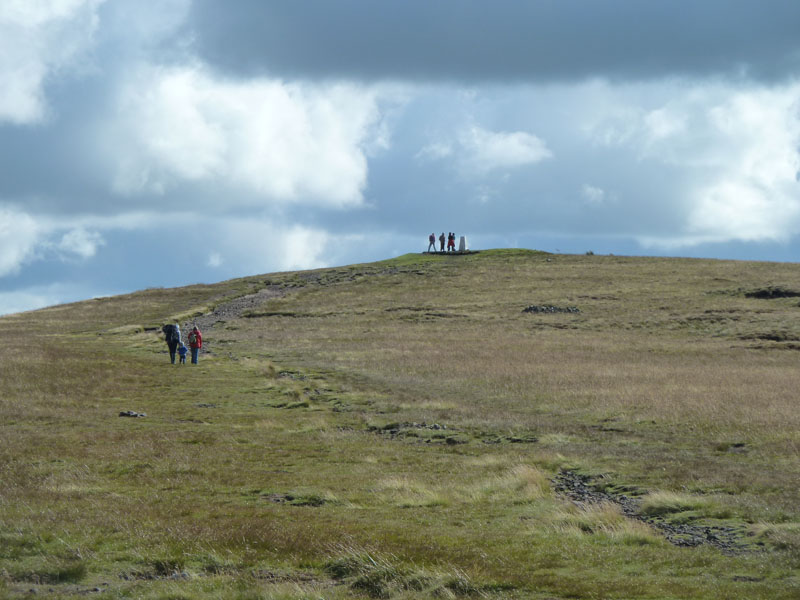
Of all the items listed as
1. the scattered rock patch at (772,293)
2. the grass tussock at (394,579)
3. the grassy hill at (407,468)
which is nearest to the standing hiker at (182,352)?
the grassy hill at (407,468)

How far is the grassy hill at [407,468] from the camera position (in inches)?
463

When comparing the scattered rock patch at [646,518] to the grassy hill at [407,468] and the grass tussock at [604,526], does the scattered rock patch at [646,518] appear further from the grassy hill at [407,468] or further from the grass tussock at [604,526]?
the grass tussock at [604,526]

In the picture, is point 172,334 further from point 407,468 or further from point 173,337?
point 407,468

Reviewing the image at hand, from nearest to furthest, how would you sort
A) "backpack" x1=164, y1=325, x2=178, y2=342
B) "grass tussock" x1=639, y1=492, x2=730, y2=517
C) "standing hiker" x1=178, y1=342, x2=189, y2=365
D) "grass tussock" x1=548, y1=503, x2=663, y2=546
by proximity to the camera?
"grass tussock" x1=548, y1=503, x2=663, y2=546, "grass tussock" x1=639, y1=492, x2=730, y2=517, "standing hiker" x1=178, y1=342, x2=189, y2=365, "backpack" x1=164, y1=325, x2=178, y2=342

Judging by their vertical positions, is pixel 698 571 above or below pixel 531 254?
below

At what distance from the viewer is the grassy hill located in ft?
38.5

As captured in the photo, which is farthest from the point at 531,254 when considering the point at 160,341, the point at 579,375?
the point at 579,375

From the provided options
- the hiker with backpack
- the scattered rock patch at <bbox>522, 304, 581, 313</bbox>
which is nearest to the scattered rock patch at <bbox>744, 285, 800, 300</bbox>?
the scattered rock patch at <bbox>522, 304, 581, 313</bbox>

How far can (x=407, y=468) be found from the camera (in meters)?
20.5

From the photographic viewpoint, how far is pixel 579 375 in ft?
128

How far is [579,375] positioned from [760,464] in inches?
733

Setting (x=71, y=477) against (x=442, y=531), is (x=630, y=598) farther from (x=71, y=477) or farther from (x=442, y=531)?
(x=71, y=477)

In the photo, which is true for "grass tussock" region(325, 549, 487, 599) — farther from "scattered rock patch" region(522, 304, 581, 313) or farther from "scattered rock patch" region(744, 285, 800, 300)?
"scattered rock patch" region(744, 285, 800, 300)

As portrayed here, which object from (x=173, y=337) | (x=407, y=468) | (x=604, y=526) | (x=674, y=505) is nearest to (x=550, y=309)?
(x=173, y=337)
